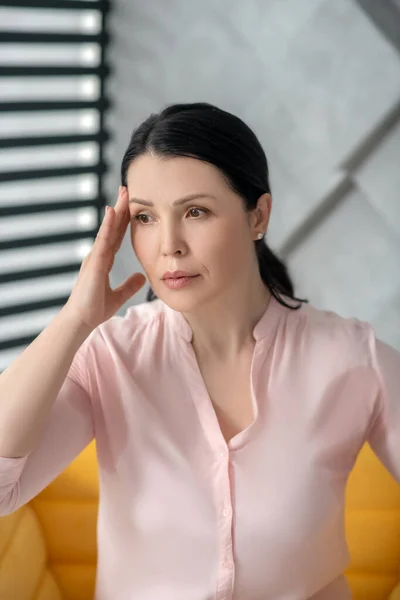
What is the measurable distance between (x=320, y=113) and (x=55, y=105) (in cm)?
91

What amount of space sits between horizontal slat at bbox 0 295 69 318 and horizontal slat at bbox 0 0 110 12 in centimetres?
96

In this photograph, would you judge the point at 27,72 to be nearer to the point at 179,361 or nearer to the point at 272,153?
the point at 272,153

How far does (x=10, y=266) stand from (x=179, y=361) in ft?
5.03

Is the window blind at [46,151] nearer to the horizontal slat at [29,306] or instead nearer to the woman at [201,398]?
the horizontal slat at [29,306]

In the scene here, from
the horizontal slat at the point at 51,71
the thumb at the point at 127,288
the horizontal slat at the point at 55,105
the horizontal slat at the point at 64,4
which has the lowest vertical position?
the thumb at the point at 127,288

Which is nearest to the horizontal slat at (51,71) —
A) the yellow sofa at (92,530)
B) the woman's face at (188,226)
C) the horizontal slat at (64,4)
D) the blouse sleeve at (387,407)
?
the horizontal slat at (64,4)

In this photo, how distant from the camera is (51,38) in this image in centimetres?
245

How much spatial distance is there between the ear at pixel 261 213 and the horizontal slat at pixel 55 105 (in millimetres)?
1459

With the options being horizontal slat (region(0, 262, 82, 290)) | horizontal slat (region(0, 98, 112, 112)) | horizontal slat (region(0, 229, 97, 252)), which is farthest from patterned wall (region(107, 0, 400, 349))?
horizontal slat (region(0, 262, 82, 290))

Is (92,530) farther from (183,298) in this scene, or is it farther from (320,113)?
(320,113)

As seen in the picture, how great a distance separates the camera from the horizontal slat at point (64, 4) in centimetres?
230

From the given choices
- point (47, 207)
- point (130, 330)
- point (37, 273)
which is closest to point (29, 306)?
point (37, 273)

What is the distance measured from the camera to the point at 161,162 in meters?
1.04

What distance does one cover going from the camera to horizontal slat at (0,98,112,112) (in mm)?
2344
